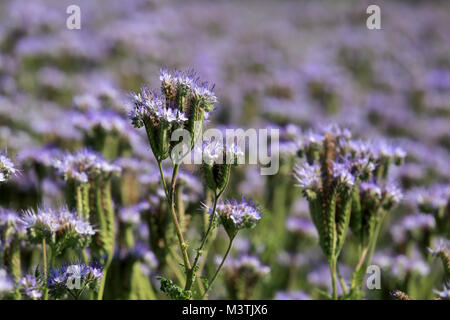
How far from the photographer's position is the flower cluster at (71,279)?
7.83 ft

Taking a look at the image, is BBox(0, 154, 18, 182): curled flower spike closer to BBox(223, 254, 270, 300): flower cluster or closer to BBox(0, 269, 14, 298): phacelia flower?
BBox(0, 269, 14, 298): phacelia flower

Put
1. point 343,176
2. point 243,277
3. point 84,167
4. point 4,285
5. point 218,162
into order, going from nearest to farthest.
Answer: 1. point 4,285
2. point 218,162
3. point 343,176
4. point 84,167
5. point 243,277

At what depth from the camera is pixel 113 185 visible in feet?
12.8

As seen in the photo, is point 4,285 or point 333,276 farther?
point 333,276

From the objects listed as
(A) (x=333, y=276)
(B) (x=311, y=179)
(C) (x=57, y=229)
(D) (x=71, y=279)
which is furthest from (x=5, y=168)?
(A) (x=333, y=276)

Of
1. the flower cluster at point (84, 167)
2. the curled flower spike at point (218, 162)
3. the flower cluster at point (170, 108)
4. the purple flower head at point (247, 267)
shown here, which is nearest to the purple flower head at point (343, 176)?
the curled flower spike at point (218, 162)

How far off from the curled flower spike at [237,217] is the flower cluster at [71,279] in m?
0.72

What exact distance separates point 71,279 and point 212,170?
871 mm

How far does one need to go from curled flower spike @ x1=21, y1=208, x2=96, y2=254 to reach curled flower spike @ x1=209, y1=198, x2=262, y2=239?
0.72 m

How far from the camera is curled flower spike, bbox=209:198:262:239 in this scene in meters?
2.41

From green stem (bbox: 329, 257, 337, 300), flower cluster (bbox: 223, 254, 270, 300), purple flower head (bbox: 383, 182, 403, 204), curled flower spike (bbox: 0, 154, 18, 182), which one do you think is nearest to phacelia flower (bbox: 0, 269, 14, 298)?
curled flower spike (bbox: 0, 154, 18, 182)

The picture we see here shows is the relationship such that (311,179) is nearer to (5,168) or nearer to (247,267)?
(247,267)

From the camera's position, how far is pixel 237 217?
2.41 m
